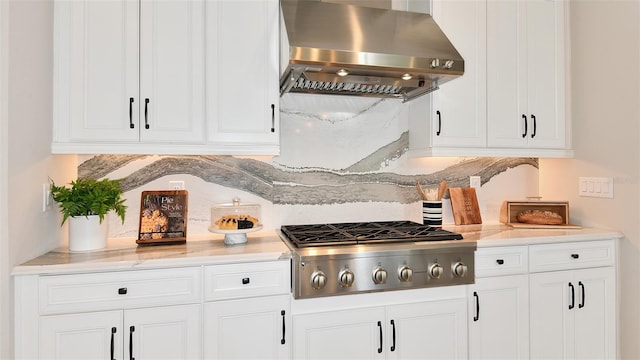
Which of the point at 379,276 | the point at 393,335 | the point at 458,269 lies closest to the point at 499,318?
the point at 458,269

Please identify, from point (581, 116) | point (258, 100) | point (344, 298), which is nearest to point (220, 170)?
point (258, 100)

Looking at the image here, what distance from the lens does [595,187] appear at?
2438 millimetres

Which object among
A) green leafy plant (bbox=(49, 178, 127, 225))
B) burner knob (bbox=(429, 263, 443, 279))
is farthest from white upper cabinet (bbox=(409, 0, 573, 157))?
green leafy plant (bbox=(49, 178, 127, 225))

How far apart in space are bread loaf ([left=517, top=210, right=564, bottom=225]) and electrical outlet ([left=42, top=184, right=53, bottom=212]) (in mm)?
2896

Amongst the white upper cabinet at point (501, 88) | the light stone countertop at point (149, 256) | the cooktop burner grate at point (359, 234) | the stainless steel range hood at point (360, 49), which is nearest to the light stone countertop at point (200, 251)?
the light stone countertop at point (149, 256)

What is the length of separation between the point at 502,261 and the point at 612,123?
1171mm

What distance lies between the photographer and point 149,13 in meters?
1.93

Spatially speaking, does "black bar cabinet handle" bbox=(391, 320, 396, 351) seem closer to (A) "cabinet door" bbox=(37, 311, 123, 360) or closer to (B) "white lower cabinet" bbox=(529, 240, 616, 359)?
(B) "white lower cabinet" bbox=(529, 240, 616, 359)

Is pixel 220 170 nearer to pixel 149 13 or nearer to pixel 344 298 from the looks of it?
pixel 149 13

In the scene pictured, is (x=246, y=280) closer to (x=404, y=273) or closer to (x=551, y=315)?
(x=404, y=273)

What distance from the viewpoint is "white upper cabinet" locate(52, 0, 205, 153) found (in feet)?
6.08

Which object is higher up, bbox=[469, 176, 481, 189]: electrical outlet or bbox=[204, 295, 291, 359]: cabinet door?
bbox=[469, 176, 481, 189]: electrical outlet

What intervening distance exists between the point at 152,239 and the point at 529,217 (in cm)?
246

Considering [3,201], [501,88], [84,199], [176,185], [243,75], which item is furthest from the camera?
[501,88]
